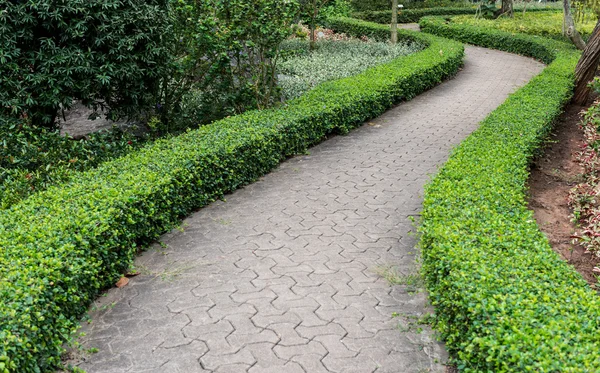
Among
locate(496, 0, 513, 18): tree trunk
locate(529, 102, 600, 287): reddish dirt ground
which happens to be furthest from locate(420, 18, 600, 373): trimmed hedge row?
locate(496, 0, 513, 18): tree trunk

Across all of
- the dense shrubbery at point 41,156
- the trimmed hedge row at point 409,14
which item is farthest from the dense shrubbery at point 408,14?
the dense shrubbery at point 41,156

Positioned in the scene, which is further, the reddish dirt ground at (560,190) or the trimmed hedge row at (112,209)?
the reddish dirt ground at (560,190)

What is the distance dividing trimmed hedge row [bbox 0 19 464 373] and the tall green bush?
4.76ft

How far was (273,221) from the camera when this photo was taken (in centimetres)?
652

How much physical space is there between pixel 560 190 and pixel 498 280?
14.5ft

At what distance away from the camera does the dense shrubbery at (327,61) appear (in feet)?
40.9

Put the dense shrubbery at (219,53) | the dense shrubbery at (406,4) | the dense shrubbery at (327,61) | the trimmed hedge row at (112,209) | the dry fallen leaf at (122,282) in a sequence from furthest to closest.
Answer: the dense shrubbery at (406,4)
the dense shrubbery at (327,61)
the dense shrubbery at (219,53)
the dry fallen leaf at (122,282)
the trimmed hedge row at (112,209)

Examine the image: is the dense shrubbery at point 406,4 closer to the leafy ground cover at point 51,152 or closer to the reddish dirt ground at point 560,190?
the leafy ground cover at point 51,152

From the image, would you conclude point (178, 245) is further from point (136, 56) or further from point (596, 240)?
point (596, 240)

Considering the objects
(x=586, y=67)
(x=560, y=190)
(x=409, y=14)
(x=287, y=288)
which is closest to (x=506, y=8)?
(x=409, y=14)

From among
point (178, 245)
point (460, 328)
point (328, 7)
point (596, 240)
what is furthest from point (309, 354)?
point (328, 7)

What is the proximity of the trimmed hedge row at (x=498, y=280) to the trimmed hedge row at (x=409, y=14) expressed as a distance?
20.9 metres

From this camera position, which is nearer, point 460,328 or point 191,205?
point 460,328

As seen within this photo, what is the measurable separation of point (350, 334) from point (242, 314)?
2.80 feet
